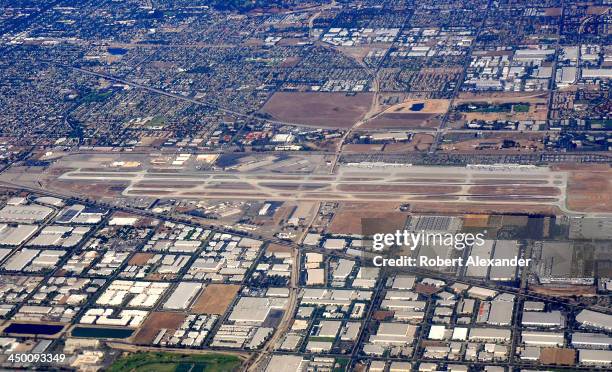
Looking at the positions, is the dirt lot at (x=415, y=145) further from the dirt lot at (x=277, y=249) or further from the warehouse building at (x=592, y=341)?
the warehouse building at (x=592, y=341)

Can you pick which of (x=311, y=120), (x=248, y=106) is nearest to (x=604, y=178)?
(x=311, y=120)

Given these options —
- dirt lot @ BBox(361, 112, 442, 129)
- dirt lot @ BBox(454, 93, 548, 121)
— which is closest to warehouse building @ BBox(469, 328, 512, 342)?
dirt lot @ BBox(361, 112, 442, 129)

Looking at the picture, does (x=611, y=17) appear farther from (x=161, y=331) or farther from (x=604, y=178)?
(x=161, y=331)

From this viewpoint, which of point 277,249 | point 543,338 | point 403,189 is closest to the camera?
point 543,338

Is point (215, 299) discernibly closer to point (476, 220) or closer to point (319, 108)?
point (476, 220)

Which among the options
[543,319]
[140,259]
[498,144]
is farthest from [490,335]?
[498,144]

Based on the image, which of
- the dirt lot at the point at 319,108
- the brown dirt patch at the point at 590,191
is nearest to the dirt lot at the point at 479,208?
the brown dirt patch at the point at 590,191
